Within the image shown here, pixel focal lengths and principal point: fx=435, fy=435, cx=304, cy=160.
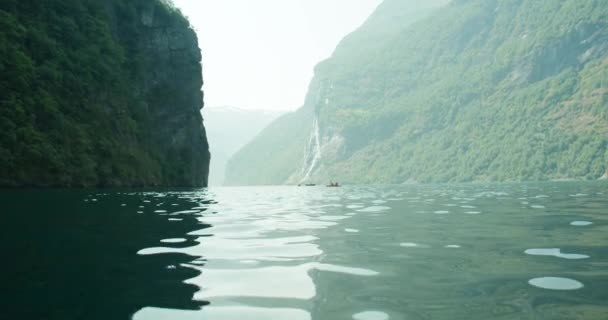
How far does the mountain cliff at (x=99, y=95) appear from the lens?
127 feet

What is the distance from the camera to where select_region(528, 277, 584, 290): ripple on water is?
5.12m

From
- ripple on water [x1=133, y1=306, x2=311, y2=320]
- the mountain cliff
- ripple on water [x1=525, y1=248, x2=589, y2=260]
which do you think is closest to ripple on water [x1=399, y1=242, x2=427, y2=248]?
ripple on water [x1=525, y1=248, x2=589, y2=260]

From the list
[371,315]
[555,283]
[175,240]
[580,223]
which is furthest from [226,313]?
[580,223]

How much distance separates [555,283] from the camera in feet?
17.5

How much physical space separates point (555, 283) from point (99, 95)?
5610 cm

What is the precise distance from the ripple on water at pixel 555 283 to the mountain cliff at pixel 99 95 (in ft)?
125

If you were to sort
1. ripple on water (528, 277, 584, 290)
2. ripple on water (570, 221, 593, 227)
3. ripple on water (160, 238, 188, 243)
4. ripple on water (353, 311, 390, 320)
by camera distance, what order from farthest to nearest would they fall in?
ripple on water (570, 221, 593, 227) < ripple on water (160, 238, 188, 243) < ripple on water (528, 277, 584, 290) < ripple on water (353, 311, 390, 320)

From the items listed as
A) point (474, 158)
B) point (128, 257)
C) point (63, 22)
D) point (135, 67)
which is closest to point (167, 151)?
point (135, 67)

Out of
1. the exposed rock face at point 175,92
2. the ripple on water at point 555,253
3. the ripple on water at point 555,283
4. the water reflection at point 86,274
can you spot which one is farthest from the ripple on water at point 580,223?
the exposed rock face at point 175,92

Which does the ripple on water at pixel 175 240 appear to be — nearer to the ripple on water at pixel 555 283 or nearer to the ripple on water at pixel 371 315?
the ripple on water at pixel 371 315

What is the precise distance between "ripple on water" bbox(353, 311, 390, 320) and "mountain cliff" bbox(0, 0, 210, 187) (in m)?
37.6

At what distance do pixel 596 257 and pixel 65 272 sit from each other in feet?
26.1

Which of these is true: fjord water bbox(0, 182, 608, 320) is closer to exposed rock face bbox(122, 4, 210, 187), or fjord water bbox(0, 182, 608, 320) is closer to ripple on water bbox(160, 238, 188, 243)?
ripple on water bbox(160, 238, 188, 243)

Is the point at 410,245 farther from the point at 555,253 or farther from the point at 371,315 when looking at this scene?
the point at 371,315
